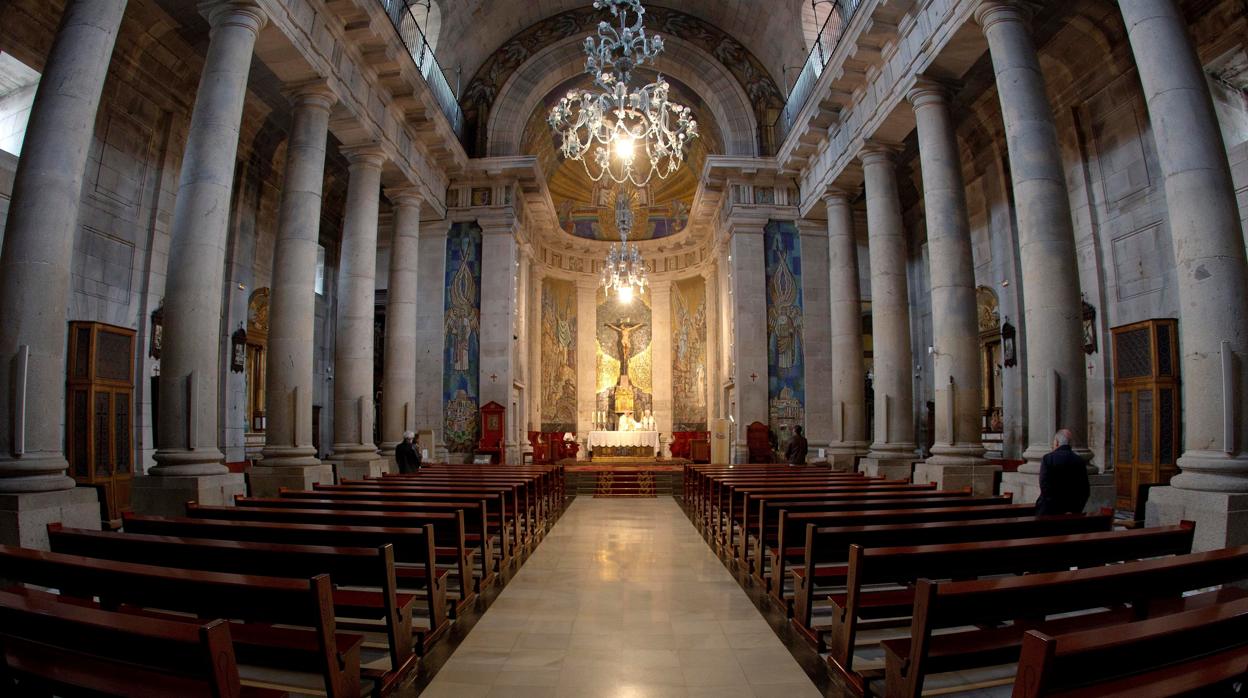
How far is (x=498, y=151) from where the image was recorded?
18641 mm

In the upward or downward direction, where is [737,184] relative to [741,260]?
upward

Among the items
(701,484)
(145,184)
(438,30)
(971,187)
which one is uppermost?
(438,30)

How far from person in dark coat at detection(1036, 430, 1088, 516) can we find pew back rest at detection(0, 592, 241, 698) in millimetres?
5714

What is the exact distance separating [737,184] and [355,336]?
11144 millimetres

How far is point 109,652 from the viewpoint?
2.03m

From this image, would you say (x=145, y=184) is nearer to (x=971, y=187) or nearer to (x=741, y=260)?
(x=741, y=260)

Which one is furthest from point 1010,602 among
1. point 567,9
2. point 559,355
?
point 559,355

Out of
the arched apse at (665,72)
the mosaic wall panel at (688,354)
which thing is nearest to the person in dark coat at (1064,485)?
the arched apse at (665,72)

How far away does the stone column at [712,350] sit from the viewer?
808 inches

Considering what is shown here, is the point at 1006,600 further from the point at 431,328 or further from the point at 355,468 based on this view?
the point at 431,328

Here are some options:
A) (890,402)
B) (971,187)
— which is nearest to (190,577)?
(890,402)

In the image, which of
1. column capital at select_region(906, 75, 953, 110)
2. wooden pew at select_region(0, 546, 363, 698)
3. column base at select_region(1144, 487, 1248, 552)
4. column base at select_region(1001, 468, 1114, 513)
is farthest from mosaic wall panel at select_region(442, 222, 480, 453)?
column base at select_region(1144, 487, 1248, 552)

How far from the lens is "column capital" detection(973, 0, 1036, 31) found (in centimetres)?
804

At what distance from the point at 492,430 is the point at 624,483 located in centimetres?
387
